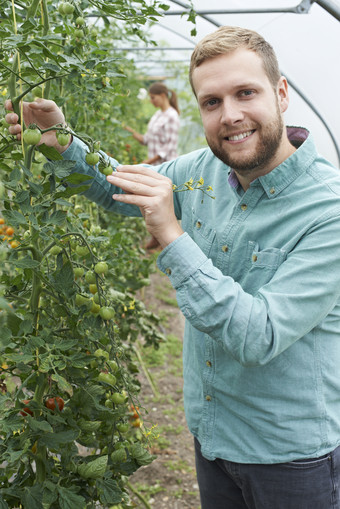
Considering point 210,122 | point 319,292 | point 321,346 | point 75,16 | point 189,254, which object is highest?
point 75,16

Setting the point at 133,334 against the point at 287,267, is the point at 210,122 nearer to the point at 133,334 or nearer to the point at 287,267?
the point at 287,267

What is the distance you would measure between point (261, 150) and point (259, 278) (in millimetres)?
275

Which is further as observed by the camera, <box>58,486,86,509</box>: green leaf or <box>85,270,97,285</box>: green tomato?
<box>85,270,97,285</box>: green tomato

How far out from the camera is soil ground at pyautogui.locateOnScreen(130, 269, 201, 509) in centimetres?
232

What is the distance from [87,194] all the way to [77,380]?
52 cm

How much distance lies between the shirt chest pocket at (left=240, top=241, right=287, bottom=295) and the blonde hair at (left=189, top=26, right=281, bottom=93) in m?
0.37

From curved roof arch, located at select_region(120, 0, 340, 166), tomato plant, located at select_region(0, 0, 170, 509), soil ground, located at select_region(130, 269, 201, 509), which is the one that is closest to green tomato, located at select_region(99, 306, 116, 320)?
tomato plant, located at select_region(0, 0, 170, 509)

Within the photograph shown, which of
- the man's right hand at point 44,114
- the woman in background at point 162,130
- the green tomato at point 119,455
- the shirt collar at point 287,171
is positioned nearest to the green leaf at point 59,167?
the man's right hand at point 44,114

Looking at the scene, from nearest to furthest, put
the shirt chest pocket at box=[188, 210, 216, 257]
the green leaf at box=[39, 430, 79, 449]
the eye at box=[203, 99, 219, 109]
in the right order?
the green leaf at box=[39, 430, 79, 449]
the eye at box=[203, 99, 219, 109]
the shirt chest pocket at box=[188, 210, 216, 257]

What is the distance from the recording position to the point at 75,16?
1.12 m

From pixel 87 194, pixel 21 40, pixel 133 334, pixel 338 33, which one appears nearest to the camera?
pixel 21 40

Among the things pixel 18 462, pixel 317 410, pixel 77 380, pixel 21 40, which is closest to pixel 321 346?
pixel 317 410

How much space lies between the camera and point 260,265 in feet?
3.73

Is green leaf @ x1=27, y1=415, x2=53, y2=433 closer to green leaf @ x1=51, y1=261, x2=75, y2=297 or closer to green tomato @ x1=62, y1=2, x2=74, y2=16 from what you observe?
green leaf @ x1=51, y1=261, x2=75, y2=297
